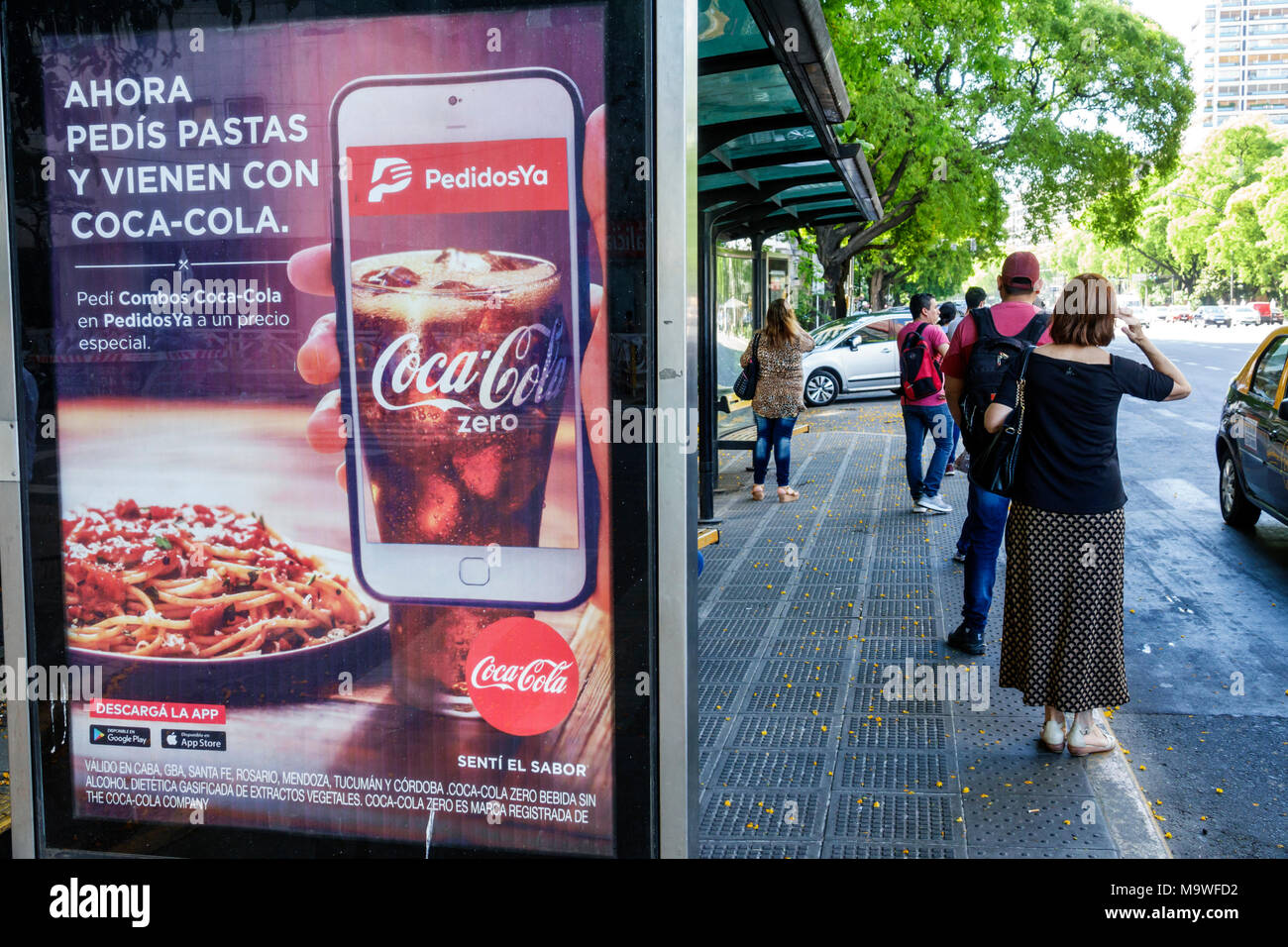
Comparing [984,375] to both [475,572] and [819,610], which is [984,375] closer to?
[819,610]

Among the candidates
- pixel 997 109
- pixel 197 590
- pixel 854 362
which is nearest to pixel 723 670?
pixel 197 590

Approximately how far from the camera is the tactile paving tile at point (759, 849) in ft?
13.4

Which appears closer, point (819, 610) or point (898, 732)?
point (898, 732)

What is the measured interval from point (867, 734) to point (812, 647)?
4.37 feet

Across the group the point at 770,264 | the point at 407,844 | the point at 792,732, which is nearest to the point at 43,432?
the point at 407,844

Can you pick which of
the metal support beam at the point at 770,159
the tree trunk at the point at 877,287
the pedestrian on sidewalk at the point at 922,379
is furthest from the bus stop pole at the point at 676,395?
the tree trunk at the point at 877,287

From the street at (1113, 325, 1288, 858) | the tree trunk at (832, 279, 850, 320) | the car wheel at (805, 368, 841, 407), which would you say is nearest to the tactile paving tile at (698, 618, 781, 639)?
the street at (1113, 325, 1288, 858)

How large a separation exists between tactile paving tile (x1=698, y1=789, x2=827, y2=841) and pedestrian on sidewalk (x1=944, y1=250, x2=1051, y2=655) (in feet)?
6.99

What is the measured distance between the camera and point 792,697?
5.77m

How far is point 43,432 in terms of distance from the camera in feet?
10.4

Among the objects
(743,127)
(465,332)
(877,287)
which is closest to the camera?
(465,332)

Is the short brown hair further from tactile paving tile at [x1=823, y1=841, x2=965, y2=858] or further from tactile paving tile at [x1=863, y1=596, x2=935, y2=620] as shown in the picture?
tactile paving tile at [x1=863, y1=596, x2=935, y2=620]

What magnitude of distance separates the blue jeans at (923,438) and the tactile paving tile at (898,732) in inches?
177

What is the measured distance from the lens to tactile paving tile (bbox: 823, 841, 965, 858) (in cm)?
408
